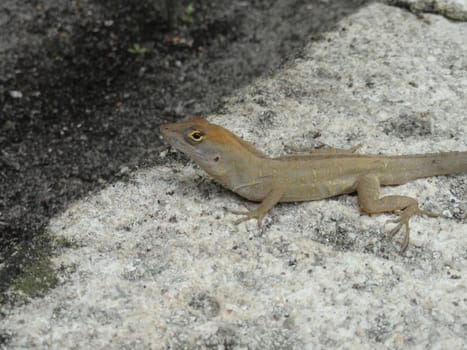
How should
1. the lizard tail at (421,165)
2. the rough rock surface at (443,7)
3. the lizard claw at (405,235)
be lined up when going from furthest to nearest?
the rough rock surface at (443,7) → the lizard tail at (421,165) → the lizard claw at (405,235)

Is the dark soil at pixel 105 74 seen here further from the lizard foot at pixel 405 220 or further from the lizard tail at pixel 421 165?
the lizard foot at pixel 405 220

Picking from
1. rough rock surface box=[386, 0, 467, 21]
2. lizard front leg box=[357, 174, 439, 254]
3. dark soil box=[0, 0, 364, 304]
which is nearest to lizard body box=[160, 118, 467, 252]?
lizard front leg box=[357, 174, 439, 254]

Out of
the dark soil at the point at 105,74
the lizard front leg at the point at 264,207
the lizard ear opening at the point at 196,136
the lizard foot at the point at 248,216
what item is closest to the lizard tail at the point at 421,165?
the lizard front leg at the point at 264,207

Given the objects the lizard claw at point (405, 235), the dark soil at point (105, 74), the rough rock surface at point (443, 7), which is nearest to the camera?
the lizard claw at point (405, 235)

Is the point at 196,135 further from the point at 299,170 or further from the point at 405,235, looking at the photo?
the point at 405,235

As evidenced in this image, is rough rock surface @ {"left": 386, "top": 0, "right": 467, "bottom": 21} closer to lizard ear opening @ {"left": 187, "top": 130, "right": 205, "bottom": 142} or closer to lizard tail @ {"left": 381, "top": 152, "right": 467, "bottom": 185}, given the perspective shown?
lizard tail @ {"left": 381, "top": 152, "right": 467, "bottom": 185}

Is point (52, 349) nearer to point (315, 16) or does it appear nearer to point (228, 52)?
point (228, 52)

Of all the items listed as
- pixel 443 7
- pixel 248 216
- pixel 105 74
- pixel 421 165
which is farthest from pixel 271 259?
pixel 105 74
